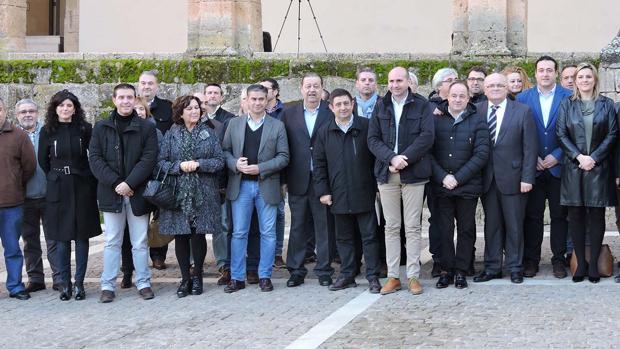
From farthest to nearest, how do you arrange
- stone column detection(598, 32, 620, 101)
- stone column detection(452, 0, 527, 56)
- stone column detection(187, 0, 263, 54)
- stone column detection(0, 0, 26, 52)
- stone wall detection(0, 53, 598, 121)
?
stone column detection(0, 0, 26, 52) → stone column detection(187, 0, 263, 54) → stone wall detection(0, 53, 598, 121) → stone column detection(452, 0, 527, 56) → stone column detection(598, 32, 620, 101)

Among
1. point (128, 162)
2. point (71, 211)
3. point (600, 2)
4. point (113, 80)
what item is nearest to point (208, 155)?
point (128, 162)

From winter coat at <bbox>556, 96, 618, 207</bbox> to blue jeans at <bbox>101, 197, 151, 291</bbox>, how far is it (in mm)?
3757

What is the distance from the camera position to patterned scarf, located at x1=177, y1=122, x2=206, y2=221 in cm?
910

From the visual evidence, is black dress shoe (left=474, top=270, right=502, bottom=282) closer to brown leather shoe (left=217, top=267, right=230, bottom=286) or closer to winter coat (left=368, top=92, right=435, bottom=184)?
winter coat (left=368, top=92, right=435, bottom=184)

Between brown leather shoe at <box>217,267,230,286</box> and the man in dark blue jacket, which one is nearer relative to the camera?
the man in dark blue jacket

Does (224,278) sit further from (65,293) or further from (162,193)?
(65,293)

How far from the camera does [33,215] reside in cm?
997

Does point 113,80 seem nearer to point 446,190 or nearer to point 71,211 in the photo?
point 71,211

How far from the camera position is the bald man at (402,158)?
890 cm

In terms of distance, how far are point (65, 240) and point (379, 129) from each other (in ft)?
9.59

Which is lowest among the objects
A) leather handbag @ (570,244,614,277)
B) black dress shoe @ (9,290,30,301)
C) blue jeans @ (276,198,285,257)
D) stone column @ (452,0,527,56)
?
black dress shoe @ (9,290,30,301)

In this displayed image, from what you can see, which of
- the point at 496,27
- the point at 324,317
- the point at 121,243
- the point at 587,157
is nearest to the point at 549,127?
the point at 587,157

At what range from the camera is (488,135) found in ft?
30.1

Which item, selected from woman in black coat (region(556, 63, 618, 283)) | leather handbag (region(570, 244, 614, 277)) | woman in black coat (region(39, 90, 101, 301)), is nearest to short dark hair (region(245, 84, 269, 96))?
woman in black coat (region(39, 90, 101, 301))
